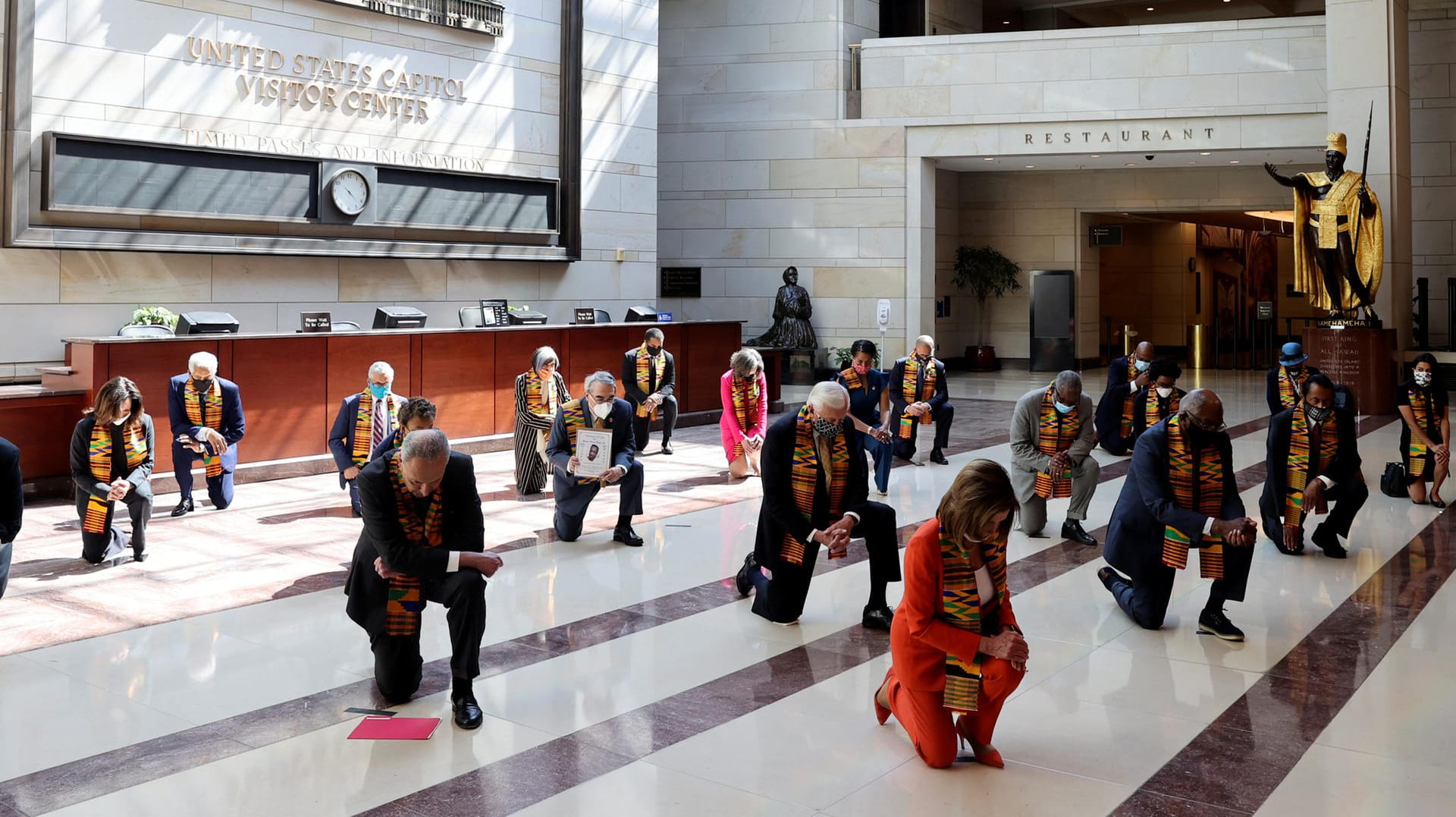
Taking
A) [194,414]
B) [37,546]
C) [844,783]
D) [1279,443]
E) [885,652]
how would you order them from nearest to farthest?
[844,783]
[885,652]
[1279,443]
[37,546]
[194,414]

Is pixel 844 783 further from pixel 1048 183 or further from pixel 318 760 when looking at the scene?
pixel 1048 183

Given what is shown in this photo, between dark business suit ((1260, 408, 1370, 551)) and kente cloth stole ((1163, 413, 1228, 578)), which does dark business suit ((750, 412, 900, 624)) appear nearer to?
kente cloth stole ((1163, 413, 1228, 578))

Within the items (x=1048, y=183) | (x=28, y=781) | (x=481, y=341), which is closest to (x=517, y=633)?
(x=28, y=781)

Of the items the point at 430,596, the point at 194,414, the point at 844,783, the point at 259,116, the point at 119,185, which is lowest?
the point at 844,783

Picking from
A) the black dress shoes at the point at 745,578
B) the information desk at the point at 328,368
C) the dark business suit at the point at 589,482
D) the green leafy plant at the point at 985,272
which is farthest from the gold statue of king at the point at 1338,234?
the black dress shoes at the point at 745,578

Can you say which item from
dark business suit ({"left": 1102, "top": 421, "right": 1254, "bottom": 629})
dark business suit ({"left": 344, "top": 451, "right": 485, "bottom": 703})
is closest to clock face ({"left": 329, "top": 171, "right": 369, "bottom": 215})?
dark business suit ({"left": 344, "top": 451, "right": 485, "bottom": 703})

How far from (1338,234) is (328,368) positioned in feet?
41.2

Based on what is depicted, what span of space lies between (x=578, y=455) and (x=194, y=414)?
3229 mm

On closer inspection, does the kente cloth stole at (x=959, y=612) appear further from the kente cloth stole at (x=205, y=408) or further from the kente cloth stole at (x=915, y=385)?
the kente cloth stole at (x=915, y=385)

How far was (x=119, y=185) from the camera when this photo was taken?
1162 centimetres

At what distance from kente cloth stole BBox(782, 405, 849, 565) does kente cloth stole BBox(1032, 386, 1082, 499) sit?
2.56 m

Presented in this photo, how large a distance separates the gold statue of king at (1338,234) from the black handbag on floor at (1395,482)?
6669 mm

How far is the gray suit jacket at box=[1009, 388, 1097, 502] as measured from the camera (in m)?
8.19

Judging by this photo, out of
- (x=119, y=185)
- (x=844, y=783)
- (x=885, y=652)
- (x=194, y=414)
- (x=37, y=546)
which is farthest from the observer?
(x=119, y=185)
